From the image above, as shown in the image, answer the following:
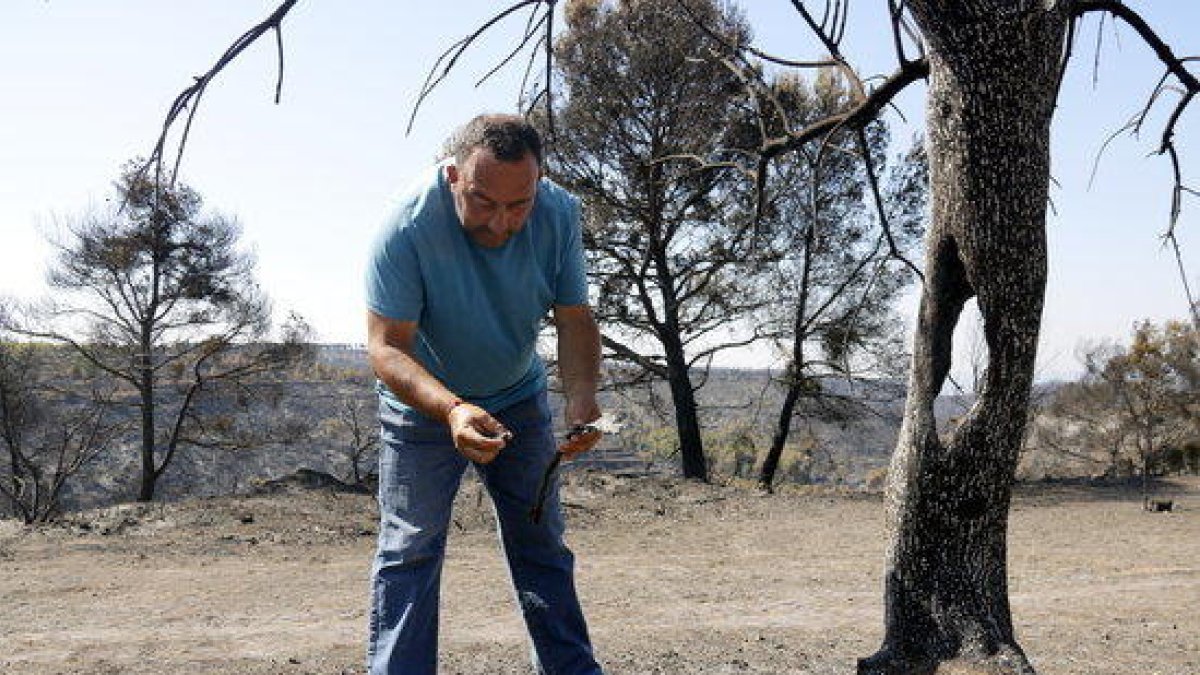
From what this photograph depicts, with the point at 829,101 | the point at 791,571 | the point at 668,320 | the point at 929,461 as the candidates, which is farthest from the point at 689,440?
the point at 929,461

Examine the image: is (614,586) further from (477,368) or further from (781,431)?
(781,431)

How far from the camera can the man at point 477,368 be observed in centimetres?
239

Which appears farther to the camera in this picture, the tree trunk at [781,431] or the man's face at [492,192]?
the tree trunk at [781,431]

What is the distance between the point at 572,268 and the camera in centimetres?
273

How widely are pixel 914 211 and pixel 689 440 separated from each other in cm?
457

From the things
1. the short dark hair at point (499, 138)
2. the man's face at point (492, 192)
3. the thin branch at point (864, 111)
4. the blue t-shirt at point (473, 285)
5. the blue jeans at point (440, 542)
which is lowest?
the blue jeans at point (440, 542)

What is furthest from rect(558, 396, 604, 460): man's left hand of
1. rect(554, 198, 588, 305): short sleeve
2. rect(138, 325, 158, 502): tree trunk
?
rect(138, 325, 158, 502): tree trunk

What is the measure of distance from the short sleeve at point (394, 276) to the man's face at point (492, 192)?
0.15 m

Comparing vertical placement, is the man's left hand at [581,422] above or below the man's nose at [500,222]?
below

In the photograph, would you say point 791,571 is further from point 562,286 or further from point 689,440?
point 689,440

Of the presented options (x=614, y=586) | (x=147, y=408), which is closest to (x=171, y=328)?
(x=147, y=408)

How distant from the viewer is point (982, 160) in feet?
8.71

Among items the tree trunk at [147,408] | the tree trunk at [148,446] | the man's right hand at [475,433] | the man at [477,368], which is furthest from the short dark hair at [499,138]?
the tree trunk at [148,446]

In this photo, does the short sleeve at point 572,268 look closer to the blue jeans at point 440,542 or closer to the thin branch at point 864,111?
the blue jeans at point 440,542
